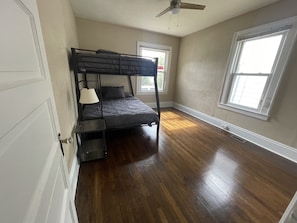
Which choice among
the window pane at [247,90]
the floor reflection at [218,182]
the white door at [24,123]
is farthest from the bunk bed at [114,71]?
the window pane at [247,90]

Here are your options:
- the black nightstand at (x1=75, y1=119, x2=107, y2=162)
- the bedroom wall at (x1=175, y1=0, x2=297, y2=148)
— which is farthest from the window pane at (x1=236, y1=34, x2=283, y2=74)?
the black nightstand at (x1=75, y1=119, x2=107, y2=162)

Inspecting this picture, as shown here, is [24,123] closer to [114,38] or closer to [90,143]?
[90,143]

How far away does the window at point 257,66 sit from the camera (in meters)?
2.31

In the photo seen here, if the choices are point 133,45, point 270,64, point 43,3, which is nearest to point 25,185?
point 43,3

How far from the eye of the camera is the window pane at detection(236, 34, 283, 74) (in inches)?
96.8

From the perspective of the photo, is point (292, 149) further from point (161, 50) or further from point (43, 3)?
point (161, 50)

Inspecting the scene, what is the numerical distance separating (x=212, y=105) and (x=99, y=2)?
3624 millimetres

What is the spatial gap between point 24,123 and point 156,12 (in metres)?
3.35

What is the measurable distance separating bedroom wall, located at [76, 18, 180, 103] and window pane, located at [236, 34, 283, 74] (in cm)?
247

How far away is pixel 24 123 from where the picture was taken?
0.46 m

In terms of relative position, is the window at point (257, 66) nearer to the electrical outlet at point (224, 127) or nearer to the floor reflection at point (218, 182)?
the electrical outlet at point (224, 127)

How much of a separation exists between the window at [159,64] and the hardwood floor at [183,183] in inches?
97.1

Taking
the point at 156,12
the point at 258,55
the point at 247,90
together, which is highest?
the point at 156,12

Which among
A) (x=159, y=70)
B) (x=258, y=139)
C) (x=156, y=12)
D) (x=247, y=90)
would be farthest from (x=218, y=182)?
(x=159, y=70)
